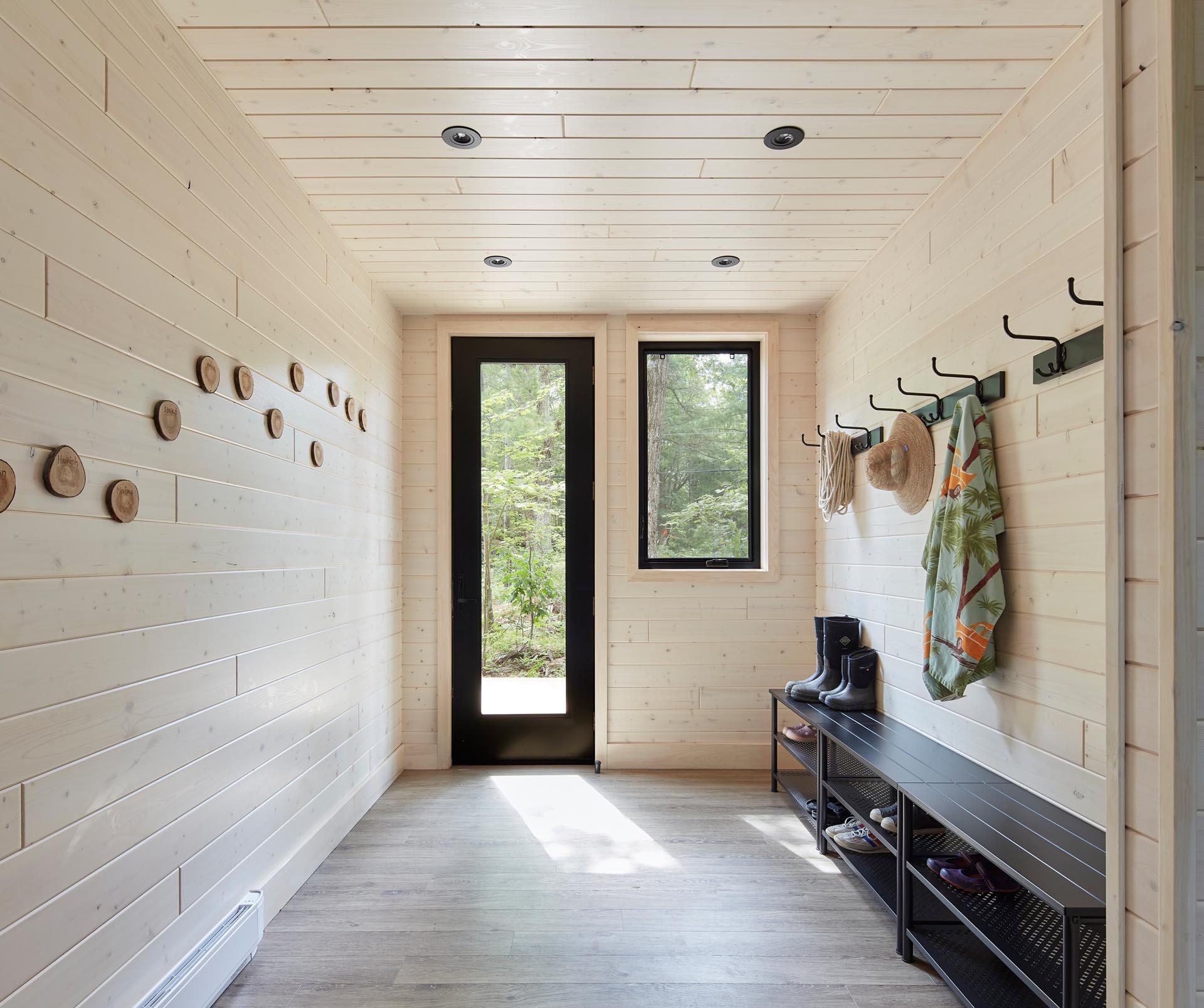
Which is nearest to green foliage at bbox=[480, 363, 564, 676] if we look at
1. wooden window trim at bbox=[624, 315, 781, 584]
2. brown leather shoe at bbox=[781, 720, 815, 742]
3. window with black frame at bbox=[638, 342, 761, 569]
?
wooden window trim at bbox=[624, 315, 781, 584]

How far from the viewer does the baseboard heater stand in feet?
5.81

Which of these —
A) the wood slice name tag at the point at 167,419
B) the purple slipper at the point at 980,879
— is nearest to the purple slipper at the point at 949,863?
the purple slipper at the point at 980,879

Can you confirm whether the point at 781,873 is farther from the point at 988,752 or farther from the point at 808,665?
the point at 808,665

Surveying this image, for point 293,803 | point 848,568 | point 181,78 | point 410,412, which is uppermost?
point 181,78

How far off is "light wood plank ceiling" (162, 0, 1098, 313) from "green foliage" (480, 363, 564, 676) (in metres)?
1.04

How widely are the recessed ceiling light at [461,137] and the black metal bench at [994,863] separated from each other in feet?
6.61

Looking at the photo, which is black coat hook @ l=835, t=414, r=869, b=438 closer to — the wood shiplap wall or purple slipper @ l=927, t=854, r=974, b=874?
purple slipper @ l=927, t=854, r=974, b=874

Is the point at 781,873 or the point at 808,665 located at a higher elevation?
the point at 808,665

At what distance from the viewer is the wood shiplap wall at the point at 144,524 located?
1.38 meters

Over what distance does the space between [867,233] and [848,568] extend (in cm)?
150

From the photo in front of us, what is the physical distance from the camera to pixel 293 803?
2625mm

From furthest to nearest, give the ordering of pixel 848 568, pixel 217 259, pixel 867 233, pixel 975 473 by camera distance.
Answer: pixel 848 568, pixel 867 233, pixel 975 473, pixel 217 259

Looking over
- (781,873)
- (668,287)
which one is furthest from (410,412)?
(781,873)

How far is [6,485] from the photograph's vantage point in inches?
52.1
